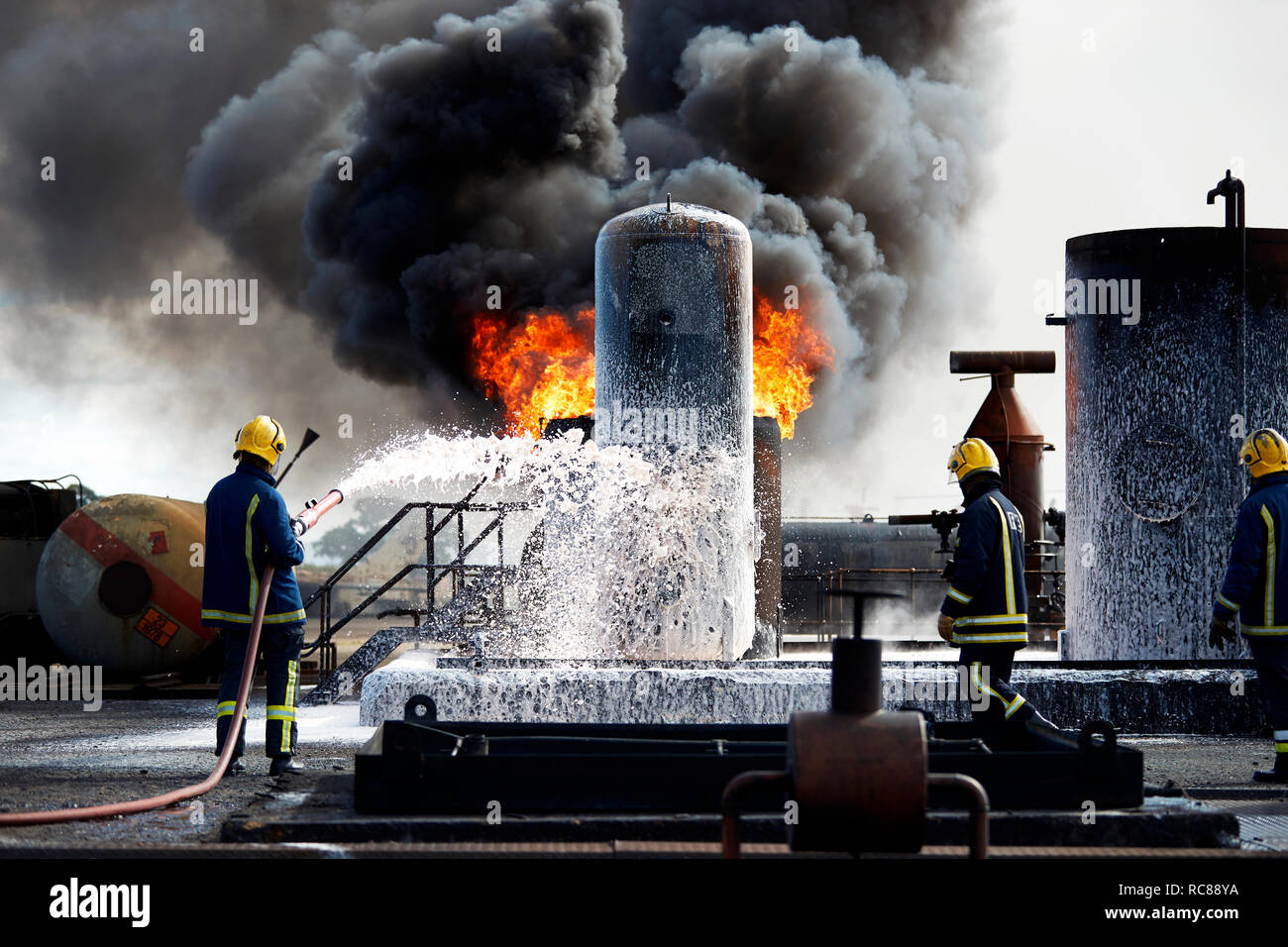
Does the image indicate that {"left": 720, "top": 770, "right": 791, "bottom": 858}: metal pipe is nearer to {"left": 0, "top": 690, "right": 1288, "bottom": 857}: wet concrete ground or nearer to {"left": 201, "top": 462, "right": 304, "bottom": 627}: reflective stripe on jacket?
{"left": 0, "top": 690, "right": 1288, "bottom": 857}: wet concrete ground

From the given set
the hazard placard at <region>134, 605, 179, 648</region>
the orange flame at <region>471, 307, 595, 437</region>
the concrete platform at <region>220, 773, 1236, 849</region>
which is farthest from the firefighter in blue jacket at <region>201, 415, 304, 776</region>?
the orange flame at <region>471, 307, 595, 437</region>

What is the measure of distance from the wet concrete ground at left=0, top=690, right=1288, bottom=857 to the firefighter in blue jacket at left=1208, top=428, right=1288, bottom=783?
1.58ft

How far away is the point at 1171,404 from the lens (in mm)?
9578

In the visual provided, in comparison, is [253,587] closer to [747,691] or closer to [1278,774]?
[747,691]

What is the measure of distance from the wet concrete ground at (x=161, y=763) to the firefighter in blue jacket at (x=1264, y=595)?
482 millimetres

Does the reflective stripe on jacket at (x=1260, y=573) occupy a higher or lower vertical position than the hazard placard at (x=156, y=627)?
higher

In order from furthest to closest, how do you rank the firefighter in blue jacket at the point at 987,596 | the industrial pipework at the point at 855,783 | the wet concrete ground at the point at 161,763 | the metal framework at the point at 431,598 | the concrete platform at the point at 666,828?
the metal framework at the point at 431,598 < the firefighter in blue jacket at the point at 987,596 < the wet concrete ground at the point at 161,763 < the concrete platform at the point at 666,828 < the industrial pipework at the point at 855,783

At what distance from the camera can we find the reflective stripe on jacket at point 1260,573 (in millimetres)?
6781

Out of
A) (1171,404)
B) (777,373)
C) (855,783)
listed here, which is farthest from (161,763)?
(777,373)

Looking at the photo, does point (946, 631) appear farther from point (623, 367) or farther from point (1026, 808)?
point (623, 367)

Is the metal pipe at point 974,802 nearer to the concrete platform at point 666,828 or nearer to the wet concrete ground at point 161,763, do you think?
the concrete platform at point 666,828

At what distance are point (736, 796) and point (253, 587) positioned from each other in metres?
3.64

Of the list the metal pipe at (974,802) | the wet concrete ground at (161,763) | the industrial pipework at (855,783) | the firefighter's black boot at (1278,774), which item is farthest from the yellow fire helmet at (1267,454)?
the industrial pipework at (855,783)
